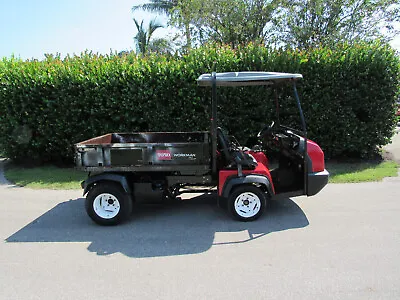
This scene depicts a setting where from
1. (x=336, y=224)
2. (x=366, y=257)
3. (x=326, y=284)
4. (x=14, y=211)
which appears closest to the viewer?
(x=326, y=284)

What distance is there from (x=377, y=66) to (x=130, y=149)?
7053 mm

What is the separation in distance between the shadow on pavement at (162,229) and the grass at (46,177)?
Answer: 1766mm

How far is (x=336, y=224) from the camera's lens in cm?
454

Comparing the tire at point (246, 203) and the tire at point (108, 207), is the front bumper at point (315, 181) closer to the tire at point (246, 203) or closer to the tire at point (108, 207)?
the tire at point (246, 203)

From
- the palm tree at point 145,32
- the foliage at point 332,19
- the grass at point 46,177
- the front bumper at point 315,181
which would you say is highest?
the palm tree at point 145,32

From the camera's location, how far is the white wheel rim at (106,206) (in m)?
4.75

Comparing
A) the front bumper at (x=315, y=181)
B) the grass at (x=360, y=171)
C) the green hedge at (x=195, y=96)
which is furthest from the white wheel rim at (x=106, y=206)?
the grass at (x=360, y=171)

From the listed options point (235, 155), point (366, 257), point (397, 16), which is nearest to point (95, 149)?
point (235, 155)

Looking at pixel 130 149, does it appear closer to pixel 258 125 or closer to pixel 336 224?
pixel 336 224

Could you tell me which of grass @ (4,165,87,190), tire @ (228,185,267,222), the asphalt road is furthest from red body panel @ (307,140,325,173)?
grass @ (4,165,87,190)

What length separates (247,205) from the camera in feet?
15.6

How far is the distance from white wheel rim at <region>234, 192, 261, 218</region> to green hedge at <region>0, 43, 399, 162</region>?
3.87 m

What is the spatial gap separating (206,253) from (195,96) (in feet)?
16.9

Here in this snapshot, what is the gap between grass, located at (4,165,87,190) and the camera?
7190 mm
